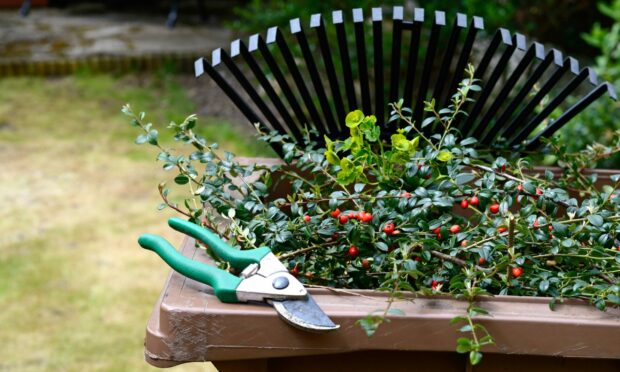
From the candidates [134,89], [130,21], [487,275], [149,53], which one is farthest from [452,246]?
[130,21]

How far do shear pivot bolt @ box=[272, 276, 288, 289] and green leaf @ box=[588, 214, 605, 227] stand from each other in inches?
19.2

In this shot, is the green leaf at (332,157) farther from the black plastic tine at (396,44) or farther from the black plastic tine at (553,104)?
the black plastic tine at (553,104)

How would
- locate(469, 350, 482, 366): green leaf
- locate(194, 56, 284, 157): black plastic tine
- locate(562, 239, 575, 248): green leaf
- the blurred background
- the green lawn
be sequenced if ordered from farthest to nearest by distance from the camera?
1. the blurred background
2. the green lawn
3. locate(194, 56, 284, 157): black plastic tine
4. locate(562, 239, 575, 248): green leaf
5. locate(469, 350, 482, 366): green leaf

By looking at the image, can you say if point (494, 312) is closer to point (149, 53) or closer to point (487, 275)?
point (487, 275)

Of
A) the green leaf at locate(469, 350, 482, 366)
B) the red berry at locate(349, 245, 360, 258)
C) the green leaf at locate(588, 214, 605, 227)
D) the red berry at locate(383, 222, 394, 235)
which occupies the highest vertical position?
the green leaf at locate(588, 214, 605, 227)

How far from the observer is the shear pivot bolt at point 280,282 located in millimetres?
1183

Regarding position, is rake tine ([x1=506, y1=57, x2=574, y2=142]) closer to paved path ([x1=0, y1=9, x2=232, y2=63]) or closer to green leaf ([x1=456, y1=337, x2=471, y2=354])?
green leaf ([x1=456, y1=337, x2=471, y2=354])

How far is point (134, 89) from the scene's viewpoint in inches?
264

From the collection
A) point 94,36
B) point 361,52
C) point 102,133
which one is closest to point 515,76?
point 361,52

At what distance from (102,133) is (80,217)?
140cm

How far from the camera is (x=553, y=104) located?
170 centimetres

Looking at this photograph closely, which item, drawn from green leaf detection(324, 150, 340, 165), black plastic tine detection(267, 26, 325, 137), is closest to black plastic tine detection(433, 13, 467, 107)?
black plastic tine detection(267, 26, 325, 137)

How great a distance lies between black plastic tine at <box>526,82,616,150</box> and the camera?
65.4 inches

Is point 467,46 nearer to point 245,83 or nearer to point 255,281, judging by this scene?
point 245,83
